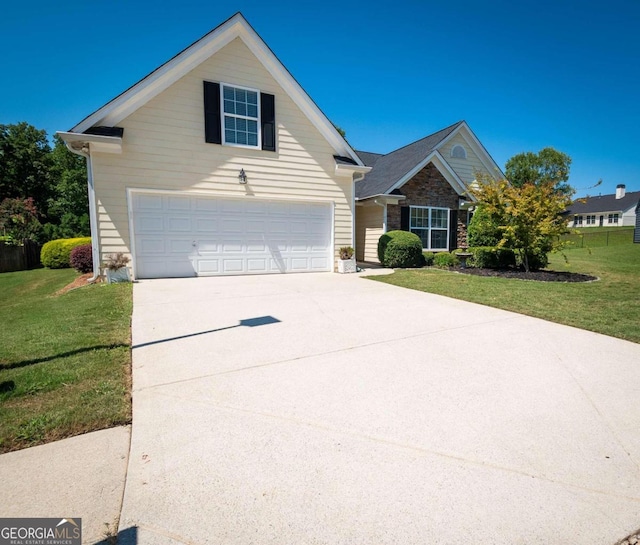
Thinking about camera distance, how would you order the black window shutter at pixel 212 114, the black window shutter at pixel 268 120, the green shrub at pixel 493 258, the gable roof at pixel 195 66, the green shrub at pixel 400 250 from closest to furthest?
1. the gable roof at pixel 195 66
2. the black window shutter at pixel 212 114
3. the black window shutter at pixel 268 120
4. the green shrub at pixel 493 258
5. the green shrub at pixel 400 250

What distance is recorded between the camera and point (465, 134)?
18250 millimetres

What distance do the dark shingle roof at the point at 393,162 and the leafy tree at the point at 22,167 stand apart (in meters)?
A: 26.7

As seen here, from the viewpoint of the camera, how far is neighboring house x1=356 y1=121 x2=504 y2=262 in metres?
14.6

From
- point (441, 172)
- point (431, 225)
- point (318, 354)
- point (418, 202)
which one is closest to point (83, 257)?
point (318, 354)

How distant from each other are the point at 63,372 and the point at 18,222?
23.0 metres

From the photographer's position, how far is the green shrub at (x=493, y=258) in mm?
12570

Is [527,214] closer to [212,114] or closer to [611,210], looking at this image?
[212,114]

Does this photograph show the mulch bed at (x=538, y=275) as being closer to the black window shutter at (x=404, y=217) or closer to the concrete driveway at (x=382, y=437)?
the black window shutter at (x=404, y=217)

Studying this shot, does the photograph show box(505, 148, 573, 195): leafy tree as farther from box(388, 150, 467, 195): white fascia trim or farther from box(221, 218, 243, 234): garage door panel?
box(221, 218, 243, 234): garage door panel

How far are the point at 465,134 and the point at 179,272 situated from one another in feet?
52.4

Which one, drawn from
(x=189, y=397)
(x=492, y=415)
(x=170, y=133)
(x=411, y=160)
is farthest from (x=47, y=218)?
(x=492, y=415)

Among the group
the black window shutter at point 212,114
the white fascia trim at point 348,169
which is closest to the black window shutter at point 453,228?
the white fascia trim at point 348,169

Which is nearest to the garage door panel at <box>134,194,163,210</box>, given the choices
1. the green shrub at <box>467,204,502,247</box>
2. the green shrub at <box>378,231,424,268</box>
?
the green shrub at <box>378,231,424,268</box>
